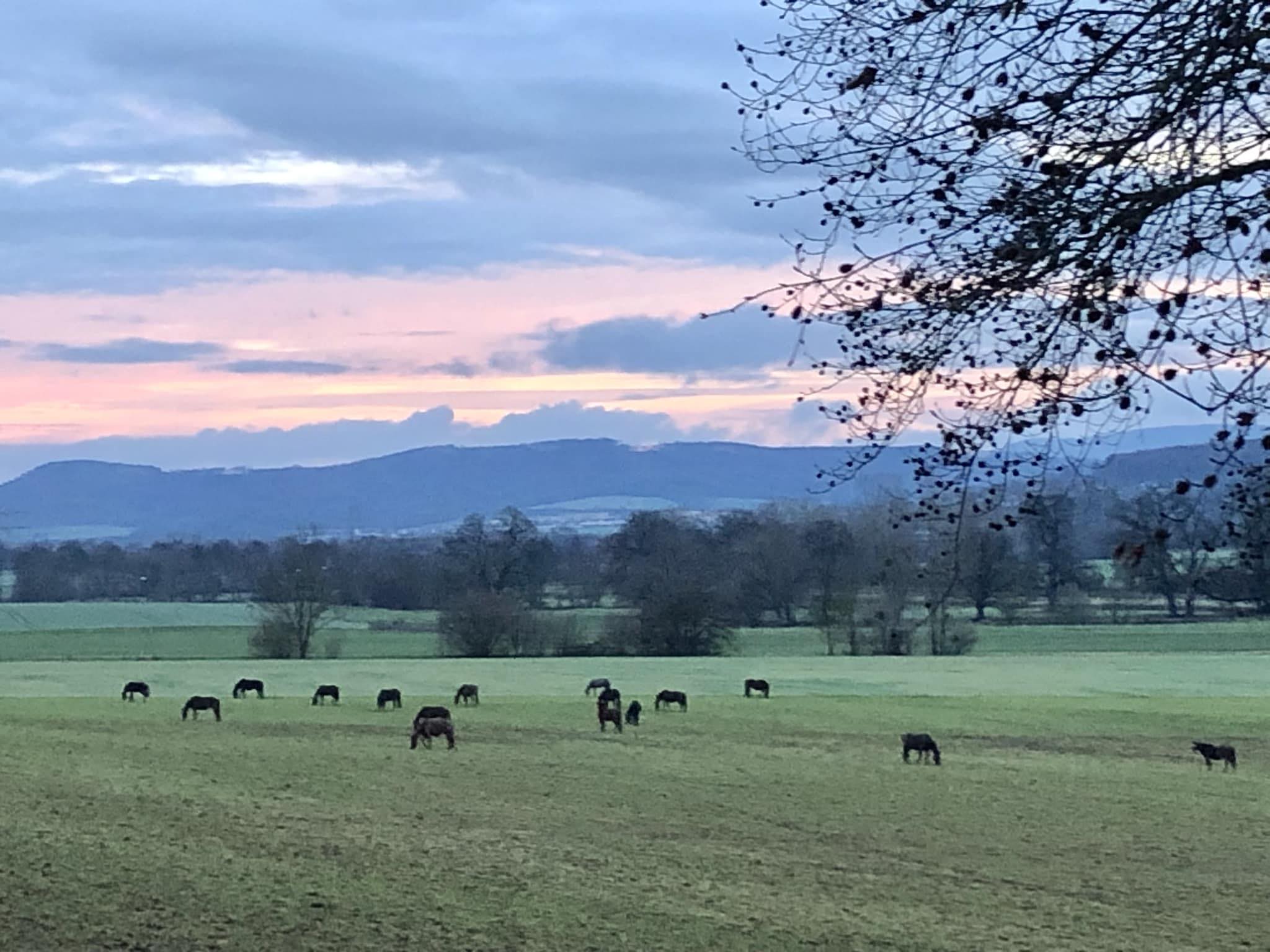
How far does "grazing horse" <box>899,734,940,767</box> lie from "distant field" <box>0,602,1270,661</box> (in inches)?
1381

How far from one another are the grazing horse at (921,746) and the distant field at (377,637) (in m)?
35.1

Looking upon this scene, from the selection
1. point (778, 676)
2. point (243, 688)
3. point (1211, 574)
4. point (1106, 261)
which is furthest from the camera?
point (778, 676)

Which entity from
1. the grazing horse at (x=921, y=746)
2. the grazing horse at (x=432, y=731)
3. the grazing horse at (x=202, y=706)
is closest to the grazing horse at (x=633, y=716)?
the grazing horse at (x=432, y=731)

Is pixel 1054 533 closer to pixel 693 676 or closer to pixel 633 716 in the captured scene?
pixel 633 716

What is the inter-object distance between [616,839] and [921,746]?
37.0ft

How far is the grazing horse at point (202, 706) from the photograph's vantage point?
35219mm

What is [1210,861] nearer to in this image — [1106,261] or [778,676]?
[1106,261]

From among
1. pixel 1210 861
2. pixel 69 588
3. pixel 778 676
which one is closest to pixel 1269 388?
pixel 1210 861

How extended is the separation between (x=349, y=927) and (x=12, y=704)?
29.5 metres

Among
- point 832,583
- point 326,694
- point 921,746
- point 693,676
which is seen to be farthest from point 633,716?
point 832,583

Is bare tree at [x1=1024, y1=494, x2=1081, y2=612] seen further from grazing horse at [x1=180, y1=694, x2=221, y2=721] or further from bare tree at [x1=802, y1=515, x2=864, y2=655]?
bare tree at [x1=802, y1=515, x2=864, y2=655]

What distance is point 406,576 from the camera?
85.4 m

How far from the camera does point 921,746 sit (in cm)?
Answer: 2853

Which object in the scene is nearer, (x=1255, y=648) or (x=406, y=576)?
(x=1255, y=648)
